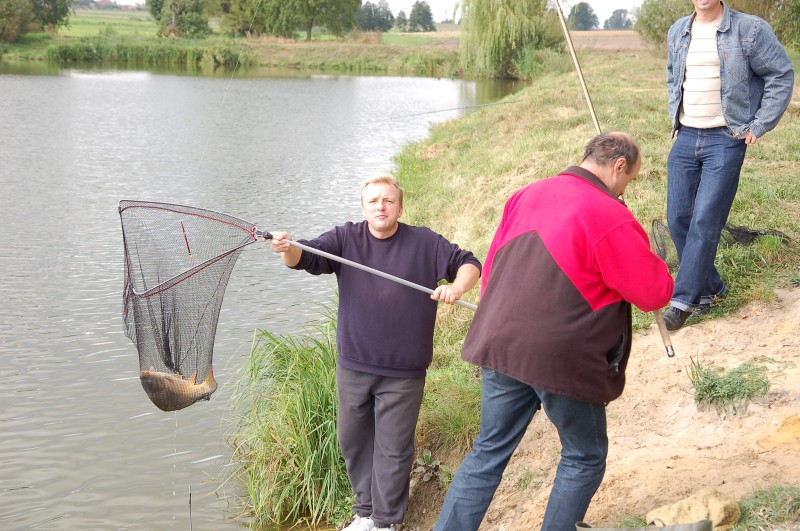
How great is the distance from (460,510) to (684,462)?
53.3 inches

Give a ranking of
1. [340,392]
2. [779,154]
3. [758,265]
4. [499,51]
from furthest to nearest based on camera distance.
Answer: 1. [499,51]
2. [779,154]
3. [758,265]
4. [340,392]

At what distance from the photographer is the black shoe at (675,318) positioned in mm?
5668

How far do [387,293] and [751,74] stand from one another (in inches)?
109

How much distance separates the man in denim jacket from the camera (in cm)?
530

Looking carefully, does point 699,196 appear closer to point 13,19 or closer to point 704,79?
point 704,79

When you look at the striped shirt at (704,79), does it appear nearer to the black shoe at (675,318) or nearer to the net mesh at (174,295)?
the black shoe at (675,318)

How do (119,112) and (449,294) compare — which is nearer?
(449,294)

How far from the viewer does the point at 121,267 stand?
10.4 m

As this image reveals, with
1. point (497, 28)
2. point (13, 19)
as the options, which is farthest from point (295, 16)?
point (13, 19)

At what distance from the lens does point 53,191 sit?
14.1 m

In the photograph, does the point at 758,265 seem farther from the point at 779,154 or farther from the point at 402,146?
the point at 402,146

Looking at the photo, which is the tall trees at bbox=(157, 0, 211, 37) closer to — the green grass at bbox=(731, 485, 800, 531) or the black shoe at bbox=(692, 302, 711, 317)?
the black shoe at bbox=(692, 302, 711, 317)

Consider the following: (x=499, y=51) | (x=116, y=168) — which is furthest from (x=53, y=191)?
(x=499, y=51)

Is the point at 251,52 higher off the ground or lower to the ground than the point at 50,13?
lower
